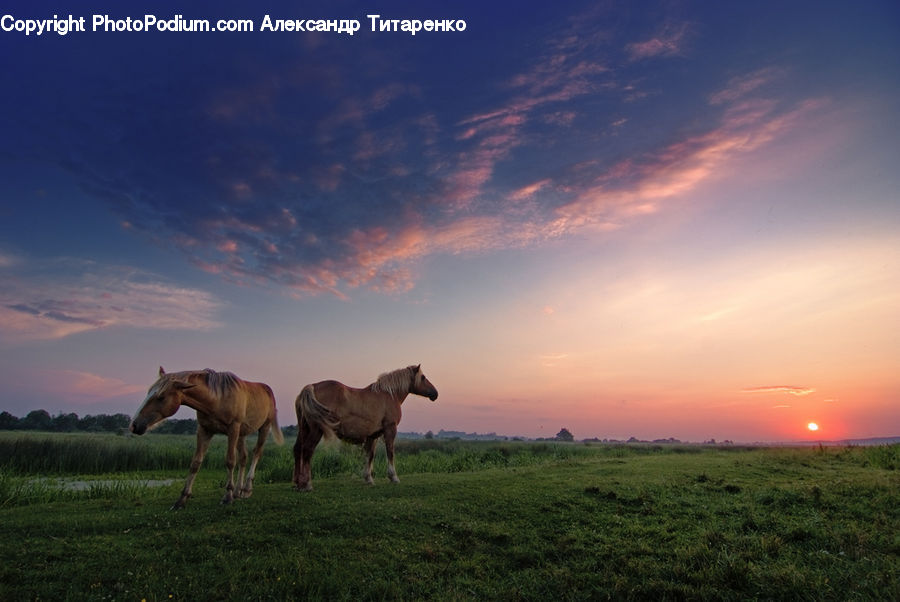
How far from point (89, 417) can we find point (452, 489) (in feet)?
196

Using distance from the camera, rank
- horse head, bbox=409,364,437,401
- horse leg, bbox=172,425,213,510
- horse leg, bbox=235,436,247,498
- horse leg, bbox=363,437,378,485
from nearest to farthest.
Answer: horse leg, bbox=172,425,213,510 → horse leg, bbox=235,436,247,498 → horse leg, bbox=363,437,378,485 → horse head, bbox=409,364,437,401

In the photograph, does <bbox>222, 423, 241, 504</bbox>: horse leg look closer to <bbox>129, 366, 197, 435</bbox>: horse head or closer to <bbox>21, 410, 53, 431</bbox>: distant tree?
<bbox>129, 366, 197, 435</bbox>: horse head

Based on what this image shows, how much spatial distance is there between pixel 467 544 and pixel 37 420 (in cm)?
6216

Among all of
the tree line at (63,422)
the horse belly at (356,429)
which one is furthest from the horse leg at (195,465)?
the tree line at (63,422)

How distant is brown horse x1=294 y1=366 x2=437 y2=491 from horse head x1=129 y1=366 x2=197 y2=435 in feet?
9.77

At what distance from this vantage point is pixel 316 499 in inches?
387

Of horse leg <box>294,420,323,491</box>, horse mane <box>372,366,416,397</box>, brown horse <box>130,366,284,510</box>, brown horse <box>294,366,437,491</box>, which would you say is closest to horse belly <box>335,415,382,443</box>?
brown horse <box>294,366,437,491</box>

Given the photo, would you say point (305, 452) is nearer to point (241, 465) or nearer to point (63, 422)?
point (241, 465)

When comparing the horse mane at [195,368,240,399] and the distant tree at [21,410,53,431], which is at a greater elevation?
the horse mane at [195,368,240,399]

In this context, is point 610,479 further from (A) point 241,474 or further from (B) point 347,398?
(A) point 241,474

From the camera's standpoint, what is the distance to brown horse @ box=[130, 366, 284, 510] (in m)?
9.16

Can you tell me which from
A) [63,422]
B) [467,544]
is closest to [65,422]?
[63,422]

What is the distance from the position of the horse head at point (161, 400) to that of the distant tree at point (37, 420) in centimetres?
5365

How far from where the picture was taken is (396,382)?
46.2 feet
